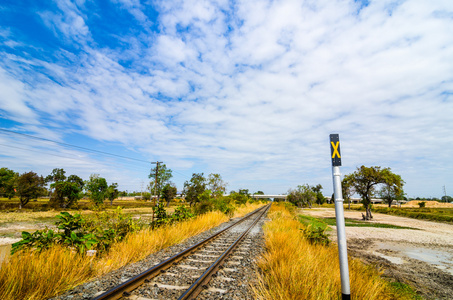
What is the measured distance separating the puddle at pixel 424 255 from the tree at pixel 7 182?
276ft

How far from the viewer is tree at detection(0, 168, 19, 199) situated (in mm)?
60650

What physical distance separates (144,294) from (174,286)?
0.64 m

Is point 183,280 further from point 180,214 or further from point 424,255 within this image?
point 424,255

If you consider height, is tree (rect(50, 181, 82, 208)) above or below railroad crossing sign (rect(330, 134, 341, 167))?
below

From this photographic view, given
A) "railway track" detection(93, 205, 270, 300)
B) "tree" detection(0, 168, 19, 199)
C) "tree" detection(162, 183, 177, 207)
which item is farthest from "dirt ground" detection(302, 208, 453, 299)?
"tree" detection(0, 168, 19, 199)

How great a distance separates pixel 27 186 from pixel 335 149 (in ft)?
218

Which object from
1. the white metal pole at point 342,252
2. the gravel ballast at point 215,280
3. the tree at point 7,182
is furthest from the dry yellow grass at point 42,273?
the tree at point 7,182

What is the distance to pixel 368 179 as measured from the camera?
27703mm

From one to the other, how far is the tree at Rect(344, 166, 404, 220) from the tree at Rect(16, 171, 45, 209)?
67.6 metres

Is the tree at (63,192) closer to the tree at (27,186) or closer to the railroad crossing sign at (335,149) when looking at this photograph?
the tree at (27,186)

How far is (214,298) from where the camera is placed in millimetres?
3895

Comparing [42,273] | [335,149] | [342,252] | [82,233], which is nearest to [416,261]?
[342,252]

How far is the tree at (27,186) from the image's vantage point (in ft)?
156

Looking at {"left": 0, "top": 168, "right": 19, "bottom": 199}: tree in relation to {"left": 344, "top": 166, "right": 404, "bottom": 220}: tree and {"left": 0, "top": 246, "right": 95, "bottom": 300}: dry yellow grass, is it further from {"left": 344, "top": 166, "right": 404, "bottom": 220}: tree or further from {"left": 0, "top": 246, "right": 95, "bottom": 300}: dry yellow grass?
{"left": 344, "top": 166, "right": 404, "bottom": 220}: tree
